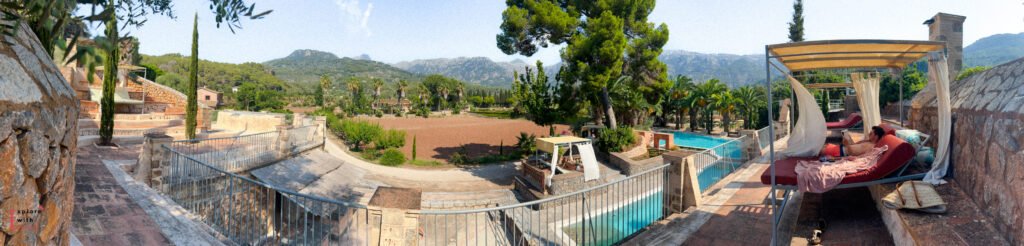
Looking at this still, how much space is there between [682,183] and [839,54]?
2.51m

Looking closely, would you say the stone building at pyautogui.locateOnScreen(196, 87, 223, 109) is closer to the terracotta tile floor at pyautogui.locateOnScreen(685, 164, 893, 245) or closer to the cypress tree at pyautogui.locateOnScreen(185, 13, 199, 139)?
the cypress tree at pyautogui.locateOnScreen(185, 13, 199, 139)

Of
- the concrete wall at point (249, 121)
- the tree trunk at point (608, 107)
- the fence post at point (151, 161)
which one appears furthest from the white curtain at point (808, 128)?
the concrete wall at point (249, 121)

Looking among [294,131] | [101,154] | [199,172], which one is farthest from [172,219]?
[294,131]

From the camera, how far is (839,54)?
4.90m

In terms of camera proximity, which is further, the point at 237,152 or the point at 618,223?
the point at 237,152

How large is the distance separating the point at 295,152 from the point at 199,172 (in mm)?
7080

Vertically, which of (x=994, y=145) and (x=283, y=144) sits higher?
(x=994, y=145)

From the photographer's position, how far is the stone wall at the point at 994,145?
2.58 meters

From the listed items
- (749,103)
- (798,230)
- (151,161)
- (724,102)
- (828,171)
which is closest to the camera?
(828,171)

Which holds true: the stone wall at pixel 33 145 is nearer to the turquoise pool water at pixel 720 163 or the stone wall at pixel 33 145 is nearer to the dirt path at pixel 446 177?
the turquoise pool water at pixel 720 163

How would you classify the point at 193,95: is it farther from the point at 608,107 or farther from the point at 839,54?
the point at 839,54

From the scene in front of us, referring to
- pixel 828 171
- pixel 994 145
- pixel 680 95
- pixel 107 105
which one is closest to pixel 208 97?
pixel 107 105

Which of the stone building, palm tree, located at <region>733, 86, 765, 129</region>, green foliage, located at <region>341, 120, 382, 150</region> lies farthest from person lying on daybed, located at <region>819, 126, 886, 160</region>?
the stone building

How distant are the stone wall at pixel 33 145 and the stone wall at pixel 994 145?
5.19m
